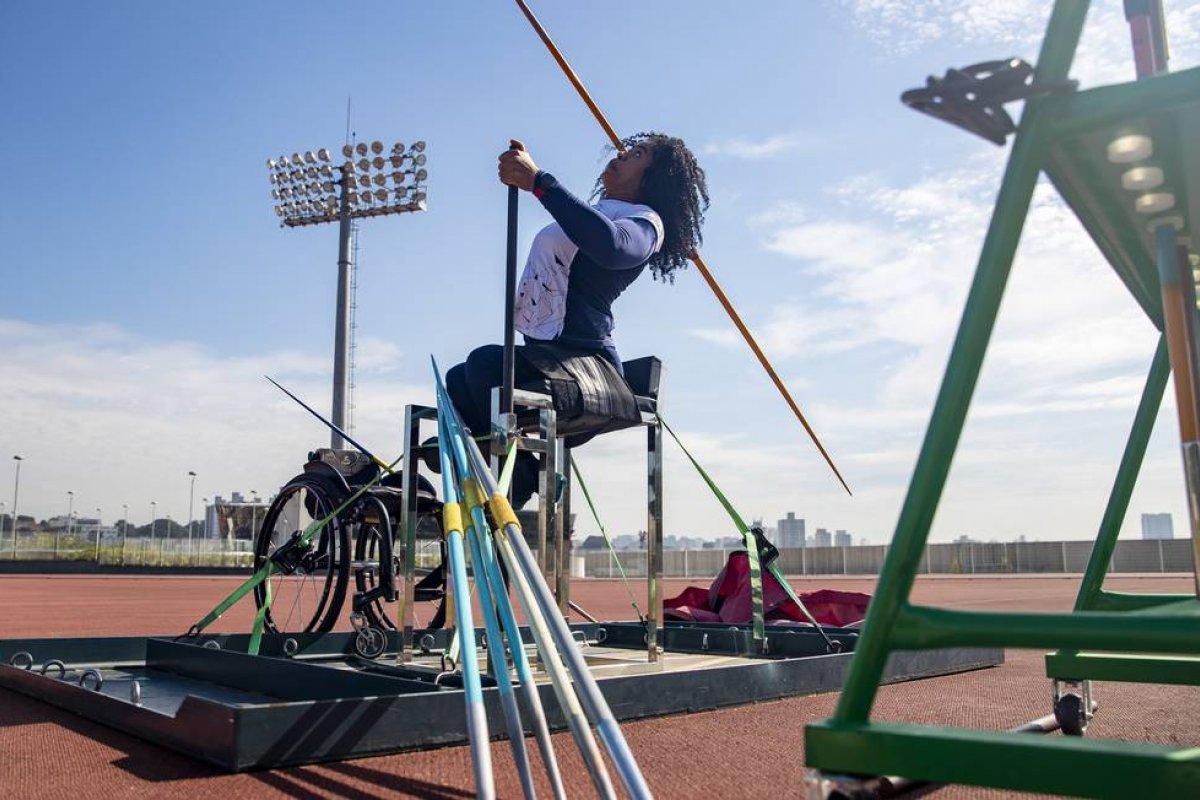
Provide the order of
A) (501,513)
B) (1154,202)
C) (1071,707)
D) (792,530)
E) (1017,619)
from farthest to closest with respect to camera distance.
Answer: (792,530)
(1071,707)
(501,513)
(1154,202)
(1017,619)

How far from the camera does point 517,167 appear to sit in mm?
3832

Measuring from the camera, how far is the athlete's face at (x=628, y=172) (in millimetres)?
4801

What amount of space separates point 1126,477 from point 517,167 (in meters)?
2.41

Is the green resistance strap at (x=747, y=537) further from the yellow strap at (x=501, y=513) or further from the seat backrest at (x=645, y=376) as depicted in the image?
the yellow strap at (x=501, y=513)

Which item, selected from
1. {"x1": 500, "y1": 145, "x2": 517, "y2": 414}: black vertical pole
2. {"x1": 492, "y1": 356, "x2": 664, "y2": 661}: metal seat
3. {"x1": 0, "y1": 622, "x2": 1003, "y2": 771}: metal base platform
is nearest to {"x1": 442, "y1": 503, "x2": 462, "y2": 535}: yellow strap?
{"x1": 0, "y1": 622, "x2": 1003, "y2": 771}: metal base platform

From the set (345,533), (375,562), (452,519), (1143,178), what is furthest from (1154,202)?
(375,562)

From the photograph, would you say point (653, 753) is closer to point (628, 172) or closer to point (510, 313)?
point (510, 313)

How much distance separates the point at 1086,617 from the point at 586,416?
9.63ft

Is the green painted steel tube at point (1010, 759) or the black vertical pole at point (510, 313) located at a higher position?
the black vertical pole at point (510, 313)

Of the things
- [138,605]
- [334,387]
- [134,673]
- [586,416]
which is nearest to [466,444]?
[586,416]

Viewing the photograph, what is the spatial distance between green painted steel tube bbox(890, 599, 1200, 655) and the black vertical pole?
2.48 m

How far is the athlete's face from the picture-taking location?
15.8 ft

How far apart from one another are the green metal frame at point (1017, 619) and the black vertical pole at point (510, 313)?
241cm

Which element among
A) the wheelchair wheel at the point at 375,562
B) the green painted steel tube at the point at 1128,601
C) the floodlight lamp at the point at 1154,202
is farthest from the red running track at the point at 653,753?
the wheelchair wheel at the point at 375,562
